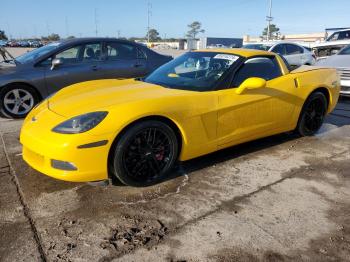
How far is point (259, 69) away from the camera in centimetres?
420

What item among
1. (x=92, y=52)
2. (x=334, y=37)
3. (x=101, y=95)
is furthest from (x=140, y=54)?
(x=334, y=37)

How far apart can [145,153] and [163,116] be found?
15.1 inches

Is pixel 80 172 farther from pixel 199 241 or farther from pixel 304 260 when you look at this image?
pixel 304 260

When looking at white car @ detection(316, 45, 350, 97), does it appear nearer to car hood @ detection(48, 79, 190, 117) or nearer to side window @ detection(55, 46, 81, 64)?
car hood @ detection(48, 79, 190, 117)

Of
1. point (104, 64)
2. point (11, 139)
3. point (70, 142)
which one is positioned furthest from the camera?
point (104, 64)

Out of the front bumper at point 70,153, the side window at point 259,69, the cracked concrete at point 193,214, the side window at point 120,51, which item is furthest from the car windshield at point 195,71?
the side window at point 120,51

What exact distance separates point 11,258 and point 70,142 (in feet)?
3.16

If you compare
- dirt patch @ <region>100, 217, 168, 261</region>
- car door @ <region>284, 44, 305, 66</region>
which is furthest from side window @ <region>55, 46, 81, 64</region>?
car door @ <region>284, 44, 305, 66</region>

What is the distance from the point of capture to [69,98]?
3.63 m

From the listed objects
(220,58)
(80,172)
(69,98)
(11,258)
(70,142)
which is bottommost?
(11,258)

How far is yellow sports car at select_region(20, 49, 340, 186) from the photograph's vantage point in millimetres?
2990

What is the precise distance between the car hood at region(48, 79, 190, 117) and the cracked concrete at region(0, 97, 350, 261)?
29.7 inches

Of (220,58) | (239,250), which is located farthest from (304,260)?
(220,58)

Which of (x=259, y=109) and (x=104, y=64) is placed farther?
(x=104, y=64)
